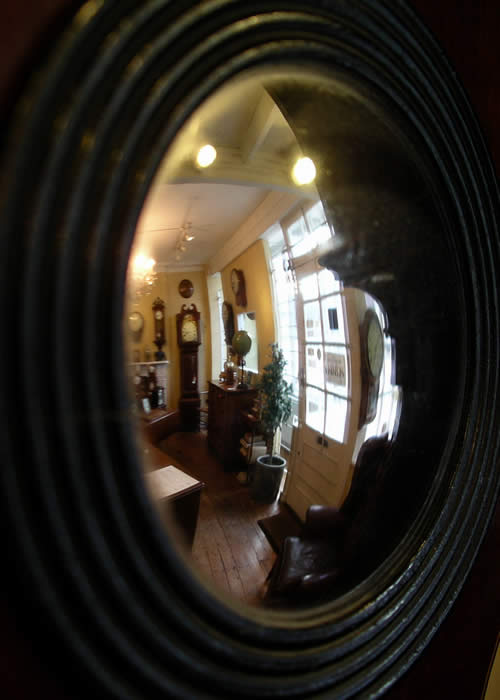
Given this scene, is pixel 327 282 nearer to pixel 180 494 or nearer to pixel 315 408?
pixel 315 408

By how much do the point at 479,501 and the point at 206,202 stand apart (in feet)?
1.82

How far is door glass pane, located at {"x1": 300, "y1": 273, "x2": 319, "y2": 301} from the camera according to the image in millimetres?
335

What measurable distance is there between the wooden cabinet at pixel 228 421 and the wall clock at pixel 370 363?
14 cm

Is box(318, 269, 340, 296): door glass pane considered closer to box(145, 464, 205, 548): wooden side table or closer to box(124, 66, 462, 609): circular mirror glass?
box(124, 66, 462, 609): circular mirror glass

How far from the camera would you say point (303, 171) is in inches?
12.8

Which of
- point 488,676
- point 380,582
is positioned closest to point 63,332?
point 380,582

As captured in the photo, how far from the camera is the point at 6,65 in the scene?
0.19 m

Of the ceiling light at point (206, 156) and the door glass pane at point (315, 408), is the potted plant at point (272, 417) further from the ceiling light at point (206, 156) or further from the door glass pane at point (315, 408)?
the ceiling light at point (206, 156)

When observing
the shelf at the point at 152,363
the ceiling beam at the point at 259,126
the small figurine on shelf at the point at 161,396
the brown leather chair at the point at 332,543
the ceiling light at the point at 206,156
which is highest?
the ceiling beam at the point at 259,126

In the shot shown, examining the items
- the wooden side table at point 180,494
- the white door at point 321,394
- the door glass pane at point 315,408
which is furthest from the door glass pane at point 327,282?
the wooden side table at point 180,494

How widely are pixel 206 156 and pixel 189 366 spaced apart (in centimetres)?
19

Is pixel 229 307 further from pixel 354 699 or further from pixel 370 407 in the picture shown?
pixel 354 699

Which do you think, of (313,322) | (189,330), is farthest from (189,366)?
(313,322)

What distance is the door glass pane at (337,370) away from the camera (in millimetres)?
339
